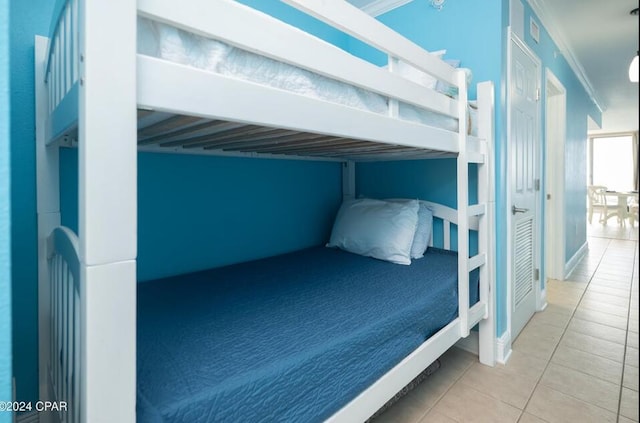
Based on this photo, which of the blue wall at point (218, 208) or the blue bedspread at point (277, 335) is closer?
the blue bedspread at point (277, 335)

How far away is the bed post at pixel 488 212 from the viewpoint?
1.75 m

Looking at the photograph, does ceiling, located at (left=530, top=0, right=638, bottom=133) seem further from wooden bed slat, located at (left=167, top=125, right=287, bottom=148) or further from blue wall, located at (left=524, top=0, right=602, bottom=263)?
wooden bed slat, located at (left=167, top=125, right=287, bottom=148)

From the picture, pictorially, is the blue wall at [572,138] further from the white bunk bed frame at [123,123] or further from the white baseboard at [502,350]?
the white bunk bed frame at [123,123]

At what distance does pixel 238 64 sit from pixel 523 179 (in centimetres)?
213

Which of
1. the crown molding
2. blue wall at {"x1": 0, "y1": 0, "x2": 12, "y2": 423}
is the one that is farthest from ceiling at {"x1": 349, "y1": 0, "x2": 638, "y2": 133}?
blue wall at {"x1": 0, "y1": 0, "x2": 12, "y2": 423}

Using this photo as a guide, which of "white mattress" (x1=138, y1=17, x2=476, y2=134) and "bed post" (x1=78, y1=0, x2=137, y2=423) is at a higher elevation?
"white mattress" (x1=138, y1=17, x2=476, y2=134)

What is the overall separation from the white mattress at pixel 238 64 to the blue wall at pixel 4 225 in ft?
0.73

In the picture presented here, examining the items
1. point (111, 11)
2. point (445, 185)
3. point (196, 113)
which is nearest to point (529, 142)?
point (445, 185)

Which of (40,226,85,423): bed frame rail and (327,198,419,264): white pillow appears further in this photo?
(327,198,419,264): white pillow

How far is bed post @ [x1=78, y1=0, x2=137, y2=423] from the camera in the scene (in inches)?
21.1

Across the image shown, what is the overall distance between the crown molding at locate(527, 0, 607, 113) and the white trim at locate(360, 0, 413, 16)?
2.80 feet

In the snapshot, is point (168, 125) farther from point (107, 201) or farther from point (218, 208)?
point (218, 208)

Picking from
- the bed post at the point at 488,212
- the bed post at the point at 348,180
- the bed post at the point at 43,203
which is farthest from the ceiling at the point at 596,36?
the bed post at the point at 43,203

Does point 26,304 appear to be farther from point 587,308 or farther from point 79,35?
point 587,308
